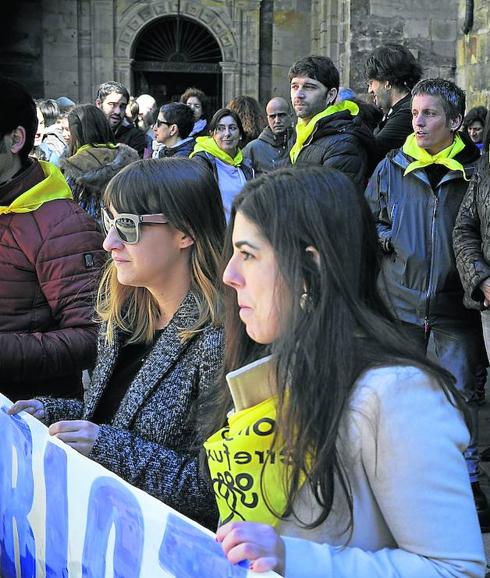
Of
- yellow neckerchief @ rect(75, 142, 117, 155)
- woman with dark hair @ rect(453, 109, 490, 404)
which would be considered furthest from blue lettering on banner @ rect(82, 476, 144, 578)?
yellow neckerchief @ rect(75, 142, 117, 155)

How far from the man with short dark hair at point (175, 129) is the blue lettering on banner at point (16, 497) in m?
5.15

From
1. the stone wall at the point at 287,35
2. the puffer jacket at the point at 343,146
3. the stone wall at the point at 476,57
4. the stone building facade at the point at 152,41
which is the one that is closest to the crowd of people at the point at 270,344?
the puffer jacket at the point at 343,146

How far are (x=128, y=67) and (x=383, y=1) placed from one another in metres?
8.14

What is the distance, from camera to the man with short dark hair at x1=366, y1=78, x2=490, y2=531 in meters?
4.11

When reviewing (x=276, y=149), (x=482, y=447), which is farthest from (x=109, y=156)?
(x=482, y=447)

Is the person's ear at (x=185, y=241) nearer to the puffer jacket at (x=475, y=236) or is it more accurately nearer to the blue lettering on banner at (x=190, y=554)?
the blue lettering on banner at (x=190, y=554)

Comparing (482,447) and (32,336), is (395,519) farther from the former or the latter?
(482,447)

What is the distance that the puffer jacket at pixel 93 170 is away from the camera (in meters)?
5.23

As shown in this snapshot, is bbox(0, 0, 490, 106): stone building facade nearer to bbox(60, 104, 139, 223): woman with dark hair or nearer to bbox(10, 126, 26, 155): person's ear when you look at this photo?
bbox(60, 104, 139, 223): woman with dark hair

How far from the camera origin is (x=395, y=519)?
1399 millimetres

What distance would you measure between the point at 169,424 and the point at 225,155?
4729mm

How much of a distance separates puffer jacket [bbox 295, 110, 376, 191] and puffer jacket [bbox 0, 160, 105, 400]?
2.08 m

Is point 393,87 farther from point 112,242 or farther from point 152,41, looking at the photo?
point 152,41

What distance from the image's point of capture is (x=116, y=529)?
5.78 ft
